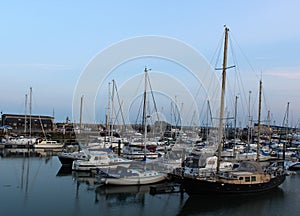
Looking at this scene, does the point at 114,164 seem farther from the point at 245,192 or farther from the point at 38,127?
the point at 38,127

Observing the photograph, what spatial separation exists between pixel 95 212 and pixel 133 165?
8324 mm

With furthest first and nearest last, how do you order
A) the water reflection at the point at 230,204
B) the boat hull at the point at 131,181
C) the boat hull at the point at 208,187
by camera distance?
the boat hull at the point at 131,181 < the boat hull at the point at 208,187 < the water reflection at the point at 230,204

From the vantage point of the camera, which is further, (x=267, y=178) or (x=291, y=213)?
(x=267, y=178)

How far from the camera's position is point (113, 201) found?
17.9 meters

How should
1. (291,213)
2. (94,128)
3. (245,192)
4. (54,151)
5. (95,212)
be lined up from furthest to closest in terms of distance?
(94,128) < (54,151) < (245,192) < (291,213) < (95,212)

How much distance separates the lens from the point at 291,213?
16859mm

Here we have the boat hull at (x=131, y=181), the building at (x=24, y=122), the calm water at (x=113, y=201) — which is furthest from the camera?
the building at (x=24, y=122)

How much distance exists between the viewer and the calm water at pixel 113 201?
16.2m

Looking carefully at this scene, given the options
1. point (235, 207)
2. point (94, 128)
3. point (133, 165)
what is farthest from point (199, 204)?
point (94, 128)

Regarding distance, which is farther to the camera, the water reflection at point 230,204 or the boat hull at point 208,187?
the boat hull at point 208,187

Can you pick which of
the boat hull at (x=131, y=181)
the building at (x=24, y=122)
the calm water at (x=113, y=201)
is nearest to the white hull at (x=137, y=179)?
the boat hull at (x=131, y=181)

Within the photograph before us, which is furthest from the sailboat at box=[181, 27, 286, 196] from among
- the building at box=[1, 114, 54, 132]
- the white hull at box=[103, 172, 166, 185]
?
the building at box=[1, 114, 54, 132]

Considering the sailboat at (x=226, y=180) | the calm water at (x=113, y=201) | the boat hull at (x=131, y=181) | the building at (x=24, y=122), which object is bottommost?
the calm water at (x=113, y=201)

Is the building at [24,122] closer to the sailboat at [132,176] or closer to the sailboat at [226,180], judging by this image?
the sailboat at [132,176]
